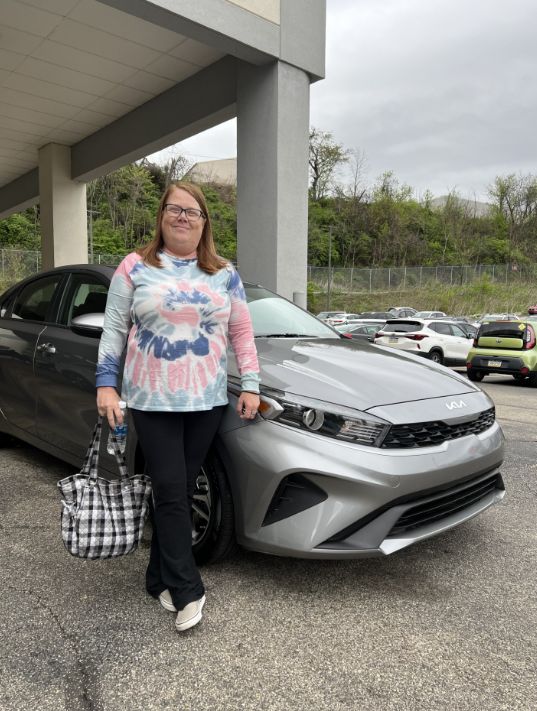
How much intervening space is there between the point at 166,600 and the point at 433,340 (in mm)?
14483

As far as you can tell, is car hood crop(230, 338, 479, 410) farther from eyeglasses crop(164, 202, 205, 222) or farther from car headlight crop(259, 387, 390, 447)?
eyeglasses crop(164, 202, 205, 222)

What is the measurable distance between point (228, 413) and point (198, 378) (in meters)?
0.37

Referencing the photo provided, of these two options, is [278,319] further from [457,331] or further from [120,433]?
[457,331]

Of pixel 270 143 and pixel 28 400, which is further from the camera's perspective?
pixel 270 143

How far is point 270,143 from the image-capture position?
709cm

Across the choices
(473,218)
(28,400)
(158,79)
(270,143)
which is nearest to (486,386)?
(270,143)

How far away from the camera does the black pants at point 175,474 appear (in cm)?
212

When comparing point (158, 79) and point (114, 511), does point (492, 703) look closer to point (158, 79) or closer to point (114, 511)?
point (114, 511)

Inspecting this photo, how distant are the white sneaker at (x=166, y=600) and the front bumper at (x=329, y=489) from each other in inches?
14.2

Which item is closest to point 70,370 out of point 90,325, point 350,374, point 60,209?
point 90,325

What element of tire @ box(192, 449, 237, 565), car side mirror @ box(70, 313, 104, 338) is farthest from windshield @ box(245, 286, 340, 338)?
tire @ box(192, 449, 237, 565)

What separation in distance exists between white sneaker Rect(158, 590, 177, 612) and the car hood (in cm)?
94

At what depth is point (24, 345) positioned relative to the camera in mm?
3877

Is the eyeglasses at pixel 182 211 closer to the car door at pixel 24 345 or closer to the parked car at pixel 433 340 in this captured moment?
the car door at pixel 24 345
